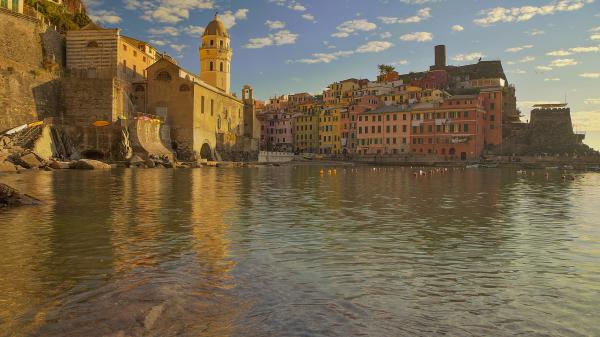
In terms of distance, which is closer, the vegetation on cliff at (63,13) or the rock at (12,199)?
the rock at (12,199)

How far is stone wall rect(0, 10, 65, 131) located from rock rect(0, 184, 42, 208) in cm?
3439

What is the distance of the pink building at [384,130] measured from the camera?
283ft

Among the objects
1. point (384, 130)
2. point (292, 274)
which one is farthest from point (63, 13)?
point (292, 274)

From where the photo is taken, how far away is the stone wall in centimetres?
4647

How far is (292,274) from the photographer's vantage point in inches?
312

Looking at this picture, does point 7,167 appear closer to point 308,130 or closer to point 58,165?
point 58,165

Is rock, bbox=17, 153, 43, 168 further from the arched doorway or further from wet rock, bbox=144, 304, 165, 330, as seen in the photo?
wet rock, bbox=144, 304, 165, 330

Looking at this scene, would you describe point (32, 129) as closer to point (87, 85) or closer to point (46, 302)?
point (87, 85)

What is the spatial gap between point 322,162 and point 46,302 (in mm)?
77473

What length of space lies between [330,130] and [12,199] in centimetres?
8743

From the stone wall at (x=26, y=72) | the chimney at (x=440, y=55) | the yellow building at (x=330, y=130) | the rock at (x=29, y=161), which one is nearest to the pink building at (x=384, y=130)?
the yellow building at (x=330, y=130)

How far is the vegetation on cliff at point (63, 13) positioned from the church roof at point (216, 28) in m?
21.3

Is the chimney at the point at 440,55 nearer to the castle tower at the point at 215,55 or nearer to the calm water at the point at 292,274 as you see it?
the castle tower at the point at 215,55

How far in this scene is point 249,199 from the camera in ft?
69.3
